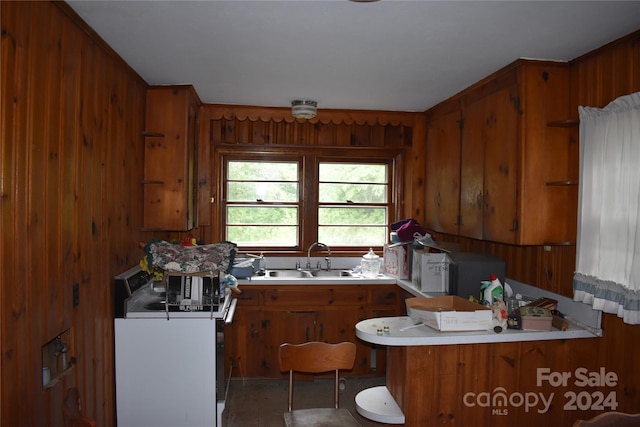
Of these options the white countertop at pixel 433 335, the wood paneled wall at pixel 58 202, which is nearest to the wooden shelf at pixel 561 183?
the white countertop at pixel 433 335

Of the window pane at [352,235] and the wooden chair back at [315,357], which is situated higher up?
the window pane at [352,235]

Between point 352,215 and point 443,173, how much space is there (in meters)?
0.97

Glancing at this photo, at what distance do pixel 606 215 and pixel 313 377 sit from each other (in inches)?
98.4

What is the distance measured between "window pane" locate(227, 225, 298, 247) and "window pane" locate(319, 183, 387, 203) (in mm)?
425

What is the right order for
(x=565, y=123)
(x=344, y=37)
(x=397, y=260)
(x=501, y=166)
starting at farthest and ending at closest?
(x=397, y=260) < (x=501, y=166) < (x=565, y=123) < (x=344, y=37)

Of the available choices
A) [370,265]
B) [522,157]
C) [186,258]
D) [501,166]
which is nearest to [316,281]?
[370,265]

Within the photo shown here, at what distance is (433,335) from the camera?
7.55 feet

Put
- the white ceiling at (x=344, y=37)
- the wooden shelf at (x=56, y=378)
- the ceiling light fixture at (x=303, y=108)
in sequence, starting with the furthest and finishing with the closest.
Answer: the ceiling light fixture at (x=303, y=108) → the white ceiling at (x=344, y=37) → the wooden shelf at (x=56, y=378)

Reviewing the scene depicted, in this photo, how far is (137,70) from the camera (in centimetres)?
286

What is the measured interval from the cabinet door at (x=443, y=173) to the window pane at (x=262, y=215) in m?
1.23

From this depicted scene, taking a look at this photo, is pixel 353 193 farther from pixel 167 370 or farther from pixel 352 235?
pixel 167 370

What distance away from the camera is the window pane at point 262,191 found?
4215mm

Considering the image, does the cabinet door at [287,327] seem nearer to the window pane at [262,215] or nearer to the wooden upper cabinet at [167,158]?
the window pane at [262,215]

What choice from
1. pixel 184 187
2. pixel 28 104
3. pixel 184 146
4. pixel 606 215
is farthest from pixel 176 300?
pixel 606 215
